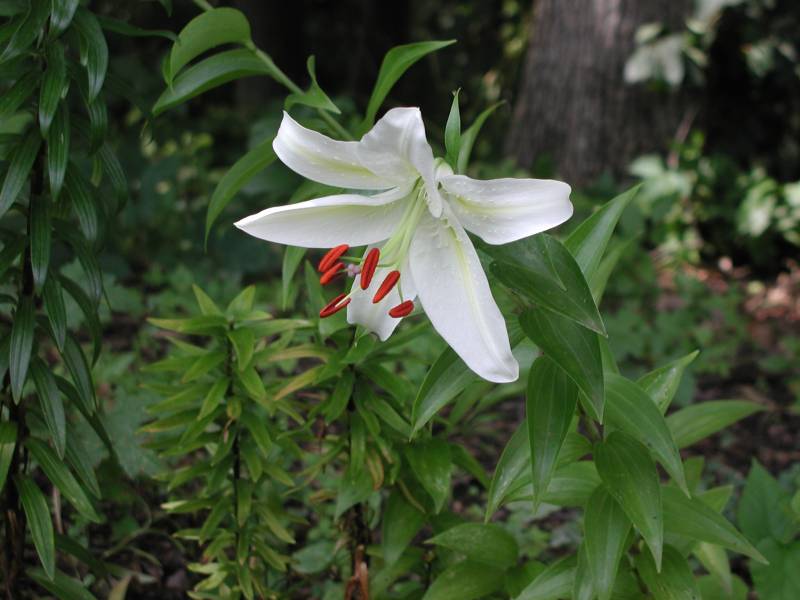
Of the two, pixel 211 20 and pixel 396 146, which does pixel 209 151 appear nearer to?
pixel 211 20

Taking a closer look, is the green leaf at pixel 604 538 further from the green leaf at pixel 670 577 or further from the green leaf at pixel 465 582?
the green leaf at pixel 465 582

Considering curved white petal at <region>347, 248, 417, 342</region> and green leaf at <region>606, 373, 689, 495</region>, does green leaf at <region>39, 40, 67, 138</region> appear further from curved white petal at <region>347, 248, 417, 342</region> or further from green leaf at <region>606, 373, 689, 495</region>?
green leaf at <region>606, 373, 689, 495</region>

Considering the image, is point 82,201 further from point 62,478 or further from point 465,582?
point 465,582

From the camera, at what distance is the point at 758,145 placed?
454 centimetres

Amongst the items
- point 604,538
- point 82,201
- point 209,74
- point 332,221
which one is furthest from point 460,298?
point 82,201

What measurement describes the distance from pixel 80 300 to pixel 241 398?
290 millimetres

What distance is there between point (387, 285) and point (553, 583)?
0.55m

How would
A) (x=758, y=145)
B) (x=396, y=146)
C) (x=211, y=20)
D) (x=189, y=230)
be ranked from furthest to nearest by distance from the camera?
(x=758, y=145), (x=189, y=230), (x=211, y=20), (x=396, y=146)

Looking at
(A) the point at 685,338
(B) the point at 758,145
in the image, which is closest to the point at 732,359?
(A) the point at 685,338

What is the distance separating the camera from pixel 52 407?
52.3 inches

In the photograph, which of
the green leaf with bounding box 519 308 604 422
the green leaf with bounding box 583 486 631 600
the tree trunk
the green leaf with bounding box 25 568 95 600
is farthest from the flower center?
the tree trunk

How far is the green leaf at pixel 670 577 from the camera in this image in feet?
4.08

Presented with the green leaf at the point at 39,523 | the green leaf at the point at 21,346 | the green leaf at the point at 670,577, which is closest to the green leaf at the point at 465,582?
the green leaf at the point at 670,577

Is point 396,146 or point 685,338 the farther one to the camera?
point 685,338
